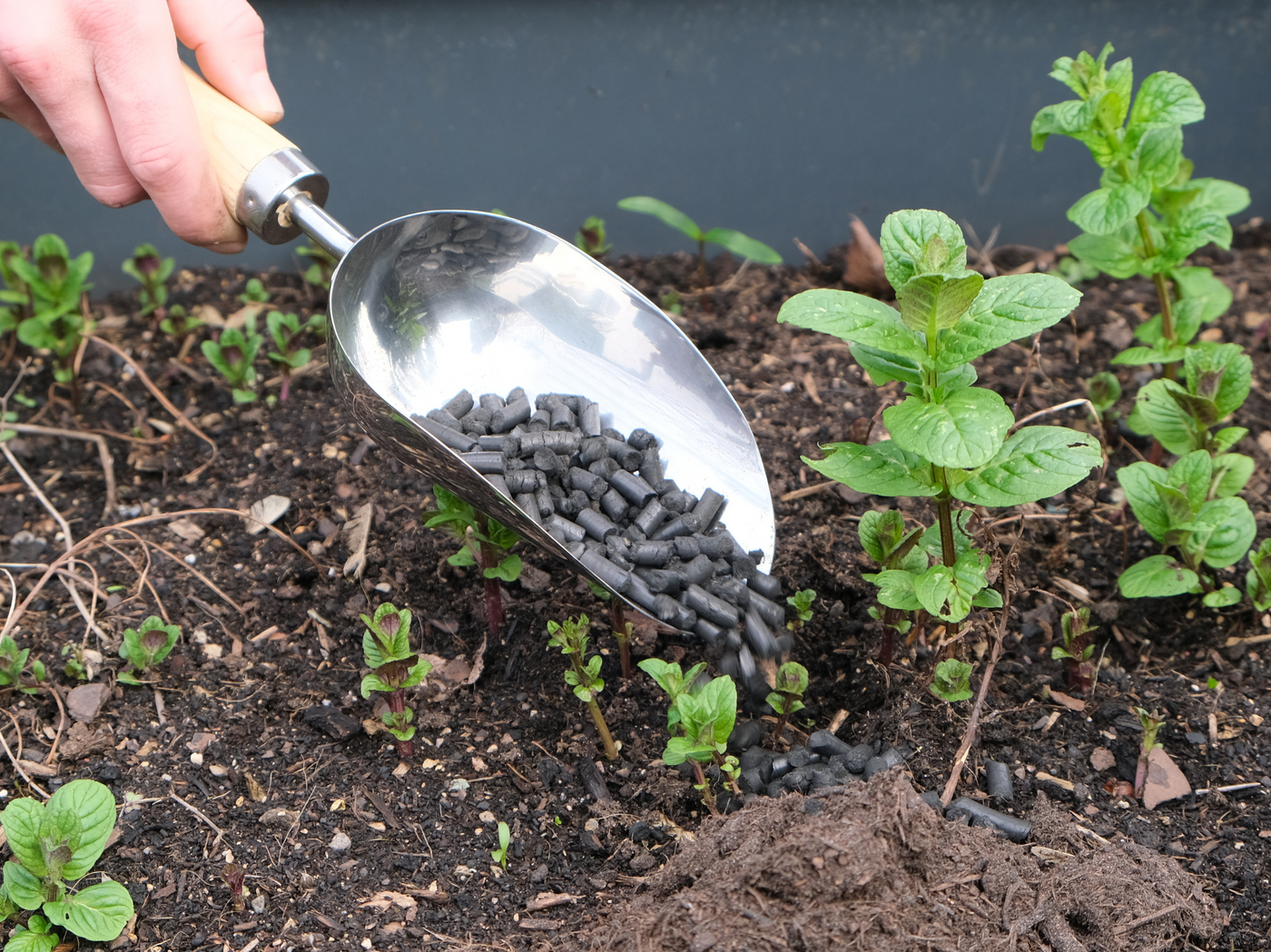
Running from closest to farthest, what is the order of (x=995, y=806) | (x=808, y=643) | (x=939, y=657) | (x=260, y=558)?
(x=995, y=806) < (x=939, y=657) < (x=808, y=643) < (x=260, y=558)

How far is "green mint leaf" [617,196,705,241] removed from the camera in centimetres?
253

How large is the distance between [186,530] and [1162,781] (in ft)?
5.98

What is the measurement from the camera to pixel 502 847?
156 centimetres

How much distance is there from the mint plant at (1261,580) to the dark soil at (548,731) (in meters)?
0.09

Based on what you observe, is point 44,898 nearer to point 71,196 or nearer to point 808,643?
point 808,643

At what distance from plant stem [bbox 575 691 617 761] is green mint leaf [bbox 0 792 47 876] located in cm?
78

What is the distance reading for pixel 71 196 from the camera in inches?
102

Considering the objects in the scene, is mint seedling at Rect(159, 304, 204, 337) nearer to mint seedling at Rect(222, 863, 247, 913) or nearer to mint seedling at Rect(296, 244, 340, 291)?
mint seedling at Rect(296, 244, 340, 291)

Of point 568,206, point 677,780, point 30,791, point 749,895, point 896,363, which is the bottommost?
point 30,791

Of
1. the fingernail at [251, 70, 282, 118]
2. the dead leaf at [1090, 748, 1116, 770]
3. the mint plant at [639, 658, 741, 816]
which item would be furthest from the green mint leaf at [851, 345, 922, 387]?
the fingernail at [251, 70, 282, 118]

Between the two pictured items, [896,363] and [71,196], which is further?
[71,196]

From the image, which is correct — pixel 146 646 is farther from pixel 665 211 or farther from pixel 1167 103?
pixel 1167 103

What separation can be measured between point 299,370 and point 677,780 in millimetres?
1378

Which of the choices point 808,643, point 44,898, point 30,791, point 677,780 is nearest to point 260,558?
point 30,791
